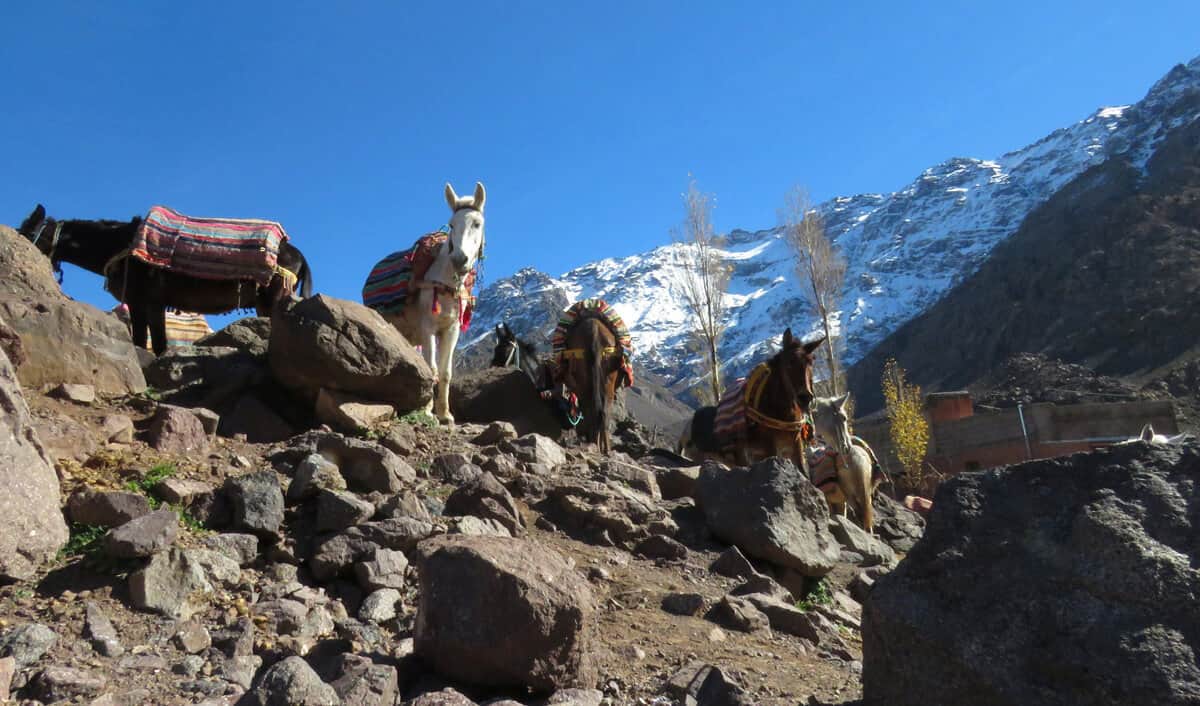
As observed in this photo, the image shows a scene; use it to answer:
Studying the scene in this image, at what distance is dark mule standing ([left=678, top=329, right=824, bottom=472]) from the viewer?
9.96 m

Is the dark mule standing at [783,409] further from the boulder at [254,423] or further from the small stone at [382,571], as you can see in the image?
the small stone at [382,571]

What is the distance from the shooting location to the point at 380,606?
4.29 m

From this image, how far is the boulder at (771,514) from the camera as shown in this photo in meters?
6.22

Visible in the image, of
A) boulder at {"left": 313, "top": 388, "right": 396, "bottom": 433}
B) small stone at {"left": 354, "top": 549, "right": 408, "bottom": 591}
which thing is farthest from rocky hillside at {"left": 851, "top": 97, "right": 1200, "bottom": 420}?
small stone at {"left": 354, "top": 549, "right": 408, "bottom": 591}

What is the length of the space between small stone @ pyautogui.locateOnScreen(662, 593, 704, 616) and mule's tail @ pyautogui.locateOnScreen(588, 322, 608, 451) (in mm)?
4909

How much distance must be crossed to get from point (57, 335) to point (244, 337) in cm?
282

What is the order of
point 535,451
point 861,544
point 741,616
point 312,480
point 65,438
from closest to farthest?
point 741,616, point 312,480, point 65,438, point 535,451, point 861,544

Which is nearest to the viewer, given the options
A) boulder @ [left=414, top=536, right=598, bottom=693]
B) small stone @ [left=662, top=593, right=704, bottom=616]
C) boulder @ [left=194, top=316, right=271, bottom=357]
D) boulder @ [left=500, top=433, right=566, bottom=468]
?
boulder @ [left=414, top=536, right=598, bottom=693]

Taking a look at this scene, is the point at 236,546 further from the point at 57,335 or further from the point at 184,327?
the point at 184,327

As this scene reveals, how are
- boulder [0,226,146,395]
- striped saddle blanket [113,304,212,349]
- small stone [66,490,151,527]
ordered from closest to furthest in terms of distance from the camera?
1. small stone [66,490,151,527]
2. boulder [0,226,146,395]
3. striped saddle blanket [113,304,212,349]

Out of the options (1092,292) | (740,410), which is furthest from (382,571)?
(1092,292)

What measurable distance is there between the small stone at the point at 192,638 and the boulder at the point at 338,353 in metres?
3.72

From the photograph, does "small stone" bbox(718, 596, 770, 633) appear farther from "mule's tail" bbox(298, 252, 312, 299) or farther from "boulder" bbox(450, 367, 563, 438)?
"mule's tail" bbox(298, 252, 312, 299)

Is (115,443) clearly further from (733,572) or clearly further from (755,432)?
(755,432)
